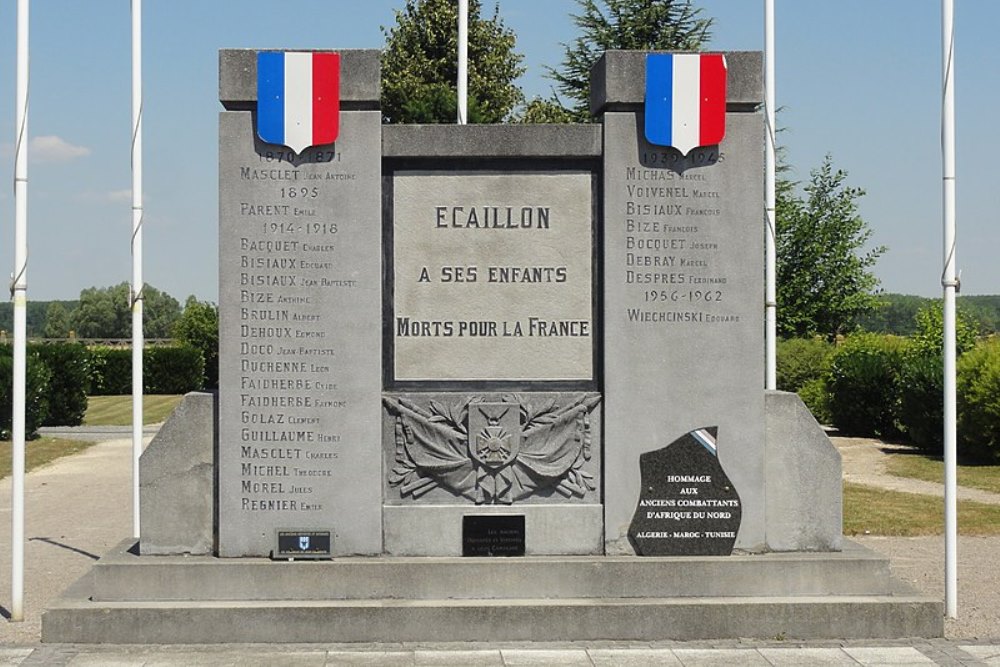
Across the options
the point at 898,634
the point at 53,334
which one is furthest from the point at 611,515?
the point at 53,334

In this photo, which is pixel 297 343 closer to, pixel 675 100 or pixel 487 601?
pixel 487 601

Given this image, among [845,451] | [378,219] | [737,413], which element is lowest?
[845,451]

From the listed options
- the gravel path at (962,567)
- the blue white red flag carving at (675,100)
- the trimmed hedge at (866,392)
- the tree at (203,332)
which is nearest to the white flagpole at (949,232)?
the gravel path at (962,567)

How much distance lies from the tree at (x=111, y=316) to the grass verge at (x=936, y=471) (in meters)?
93.3

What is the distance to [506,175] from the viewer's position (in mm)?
9750

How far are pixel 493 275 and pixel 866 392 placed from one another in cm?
1913

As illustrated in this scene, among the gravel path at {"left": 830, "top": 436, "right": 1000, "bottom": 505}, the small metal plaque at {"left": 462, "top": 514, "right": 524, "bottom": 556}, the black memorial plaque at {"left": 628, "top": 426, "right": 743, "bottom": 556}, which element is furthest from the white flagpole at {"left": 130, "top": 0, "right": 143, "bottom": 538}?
the gravel path at {"left": 830, "top": 436, "right": 1000, "bottom": 505}

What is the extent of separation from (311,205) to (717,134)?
312cm

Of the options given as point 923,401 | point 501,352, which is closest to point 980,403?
point 923,401

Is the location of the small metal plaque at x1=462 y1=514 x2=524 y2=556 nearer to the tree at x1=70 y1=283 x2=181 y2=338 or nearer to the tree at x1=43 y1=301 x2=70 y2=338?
the tree at x1=70 y1=283 x2=181 y2=338

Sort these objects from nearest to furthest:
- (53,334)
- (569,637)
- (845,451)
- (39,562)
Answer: (569,637) < (39,562) < (845,451) < (53,334)

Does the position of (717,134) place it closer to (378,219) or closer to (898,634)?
(378,219)

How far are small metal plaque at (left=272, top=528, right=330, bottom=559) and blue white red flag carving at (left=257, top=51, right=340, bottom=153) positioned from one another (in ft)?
9.41

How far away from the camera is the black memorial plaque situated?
9.61 metres
